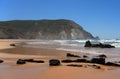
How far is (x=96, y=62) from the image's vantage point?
55.5 ft

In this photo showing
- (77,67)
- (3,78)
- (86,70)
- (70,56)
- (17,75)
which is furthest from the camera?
(70,56)

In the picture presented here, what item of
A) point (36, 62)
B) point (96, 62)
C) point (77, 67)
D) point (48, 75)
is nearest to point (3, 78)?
point (48, 75)

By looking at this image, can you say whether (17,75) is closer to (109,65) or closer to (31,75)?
(31,75)

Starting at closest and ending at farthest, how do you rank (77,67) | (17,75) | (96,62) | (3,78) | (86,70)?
(3,78) < (17,75) < (86,70) < (77,67) < (96,62)

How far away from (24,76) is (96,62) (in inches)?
263

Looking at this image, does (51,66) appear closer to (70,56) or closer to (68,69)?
(68,69)

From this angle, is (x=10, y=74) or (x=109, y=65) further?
(x=109, y=65)

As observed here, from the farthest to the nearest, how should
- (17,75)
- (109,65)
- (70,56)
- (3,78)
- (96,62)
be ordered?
1. (70,56)
2. (96,62)
3. (109,65)
4. (17,75)
5. (3,78)

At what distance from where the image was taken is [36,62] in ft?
55.5

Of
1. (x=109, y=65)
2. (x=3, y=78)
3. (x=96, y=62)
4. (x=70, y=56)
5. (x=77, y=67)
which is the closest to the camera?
(x=3, y=78)

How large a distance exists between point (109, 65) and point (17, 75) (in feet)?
20.4

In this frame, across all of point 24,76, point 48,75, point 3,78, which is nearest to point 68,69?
point 48,75

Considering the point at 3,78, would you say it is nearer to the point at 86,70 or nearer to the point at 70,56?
Result: the point at 86,70

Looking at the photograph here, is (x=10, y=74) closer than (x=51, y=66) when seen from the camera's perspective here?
Yes
